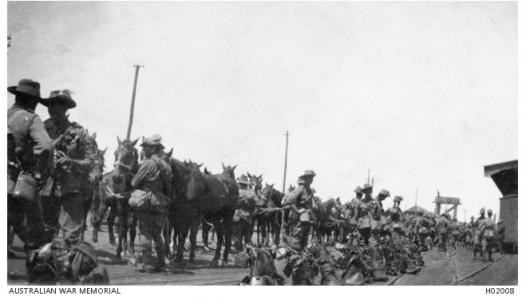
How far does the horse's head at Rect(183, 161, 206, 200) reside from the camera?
9758 mm

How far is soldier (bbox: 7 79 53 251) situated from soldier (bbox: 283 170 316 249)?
181 inches

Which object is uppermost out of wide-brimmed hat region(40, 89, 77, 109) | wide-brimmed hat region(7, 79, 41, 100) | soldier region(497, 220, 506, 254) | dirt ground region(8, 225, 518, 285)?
wide-brimmed hat region(40, 89, 77, 109)

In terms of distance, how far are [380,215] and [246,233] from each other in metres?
3.71

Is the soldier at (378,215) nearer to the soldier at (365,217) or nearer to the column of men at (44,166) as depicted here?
the soldier at (365,217)

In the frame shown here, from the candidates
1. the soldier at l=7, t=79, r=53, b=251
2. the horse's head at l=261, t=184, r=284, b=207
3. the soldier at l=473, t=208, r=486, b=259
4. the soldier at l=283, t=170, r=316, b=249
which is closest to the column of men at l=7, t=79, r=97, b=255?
the soldier at l=7, t=79, r=53, b=251

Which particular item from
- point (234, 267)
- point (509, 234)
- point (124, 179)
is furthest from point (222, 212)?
point (509, 234)

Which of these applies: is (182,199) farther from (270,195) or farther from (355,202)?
(270,195)

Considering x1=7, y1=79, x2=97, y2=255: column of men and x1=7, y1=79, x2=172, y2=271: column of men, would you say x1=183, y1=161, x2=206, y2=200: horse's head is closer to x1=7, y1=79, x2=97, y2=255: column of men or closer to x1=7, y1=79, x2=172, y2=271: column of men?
x1=7, y1=79, x2=172, y2=271: column of men

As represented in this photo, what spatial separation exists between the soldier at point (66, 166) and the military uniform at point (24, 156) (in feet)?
2.79

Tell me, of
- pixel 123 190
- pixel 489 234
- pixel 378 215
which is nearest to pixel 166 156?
pixel 123 190

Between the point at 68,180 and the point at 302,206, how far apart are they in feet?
14.1

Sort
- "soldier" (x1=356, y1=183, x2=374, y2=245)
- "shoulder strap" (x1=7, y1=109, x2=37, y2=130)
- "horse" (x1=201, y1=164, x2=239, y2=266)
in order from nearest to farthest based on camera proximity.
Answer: "shoulder strap" (x1=7, y1=109, x2=37, y2=130), "horse" (x1=201, y1=164, x2=239, y2=266), "soldier" (x1=356, y1=183, x2=374, y2=245)
